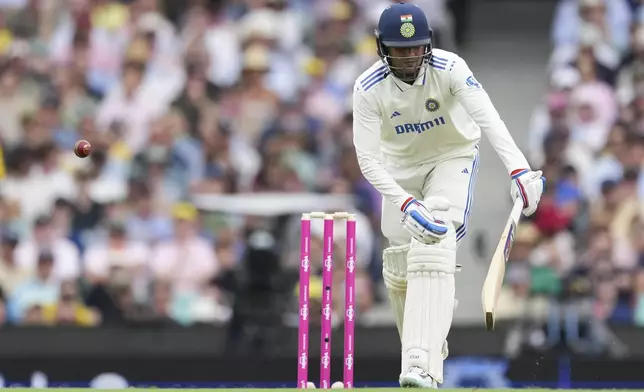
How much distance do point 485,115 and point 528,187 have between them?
0.42m

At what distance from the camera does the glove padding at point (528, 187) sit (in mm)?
6691

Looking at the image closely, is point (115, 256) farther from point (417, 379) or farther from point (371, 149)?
point (417, 379)

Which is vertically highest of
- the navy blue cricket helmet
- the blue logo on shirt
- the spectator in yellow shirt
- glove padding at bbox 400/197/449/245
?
the navy blue cricket helmet

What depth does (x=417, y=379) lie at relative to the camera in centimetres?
Answer: 659

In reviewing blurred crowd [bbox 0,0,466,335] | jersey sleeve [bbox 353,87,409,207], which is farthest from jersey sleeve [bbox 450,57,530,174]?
blurred crowd [bbox 0,0,466,335]

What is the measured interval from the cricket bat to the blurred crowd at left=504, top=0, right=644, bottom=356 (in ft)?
7.21

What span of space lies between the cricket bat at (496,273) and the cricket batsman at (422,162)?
0.11 meters

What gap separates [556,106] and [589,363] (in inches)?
105

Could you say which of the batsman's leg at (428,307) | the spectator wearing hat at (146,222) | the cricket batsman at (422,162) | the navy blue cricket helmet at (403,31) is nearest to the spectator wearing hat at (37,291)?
the spectator wearing hat at (146,222)

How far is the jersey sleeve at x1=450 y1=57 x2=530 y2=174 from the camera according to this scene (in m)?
6.81

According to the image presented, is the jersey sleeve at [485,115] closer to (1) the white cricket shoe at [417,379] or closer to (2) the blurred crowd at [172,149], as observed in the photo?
(1) the white cricket shoe at [417,379]

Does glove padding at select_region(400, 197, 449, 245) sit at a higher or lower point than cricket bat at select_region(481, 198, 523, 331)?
higher

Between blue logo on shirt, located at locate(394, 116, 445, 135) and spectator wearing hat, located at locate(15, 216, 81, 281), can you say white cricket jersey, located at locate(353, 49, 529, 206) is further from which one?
spectator wearing hat, located at locate(15, 216, 81, 281)

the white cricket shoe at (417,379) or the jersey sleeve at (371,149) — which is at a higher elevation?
the jersey sleeve at (371,149)
